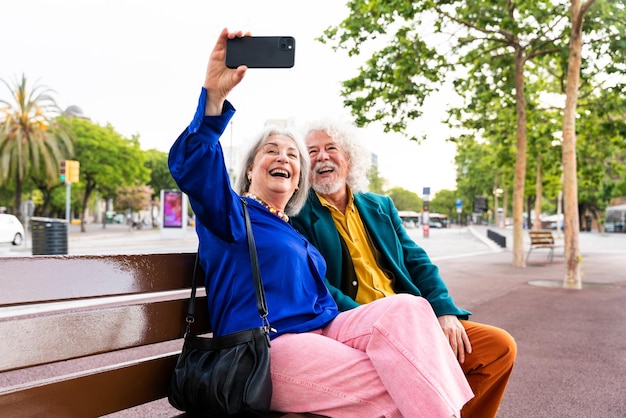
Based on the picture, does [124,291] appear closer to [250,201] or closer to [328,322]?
[250,201]

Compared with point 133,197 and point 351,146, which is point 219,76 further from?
point 133,197

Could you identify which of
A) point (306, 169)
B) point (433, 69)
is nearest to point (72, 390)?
point (306, 169)

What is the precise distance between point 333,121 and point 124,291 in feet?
5.46

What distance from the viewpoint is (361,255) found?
304 centimetres

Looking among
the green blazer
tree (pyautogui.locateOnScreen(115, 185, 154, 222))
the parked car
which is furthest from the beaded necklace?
tree (pyautogui.locateOnScreen(115, 185, 154, 222))

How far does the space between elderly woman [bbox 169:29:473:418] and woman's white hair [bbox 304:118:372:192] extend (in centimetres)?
106

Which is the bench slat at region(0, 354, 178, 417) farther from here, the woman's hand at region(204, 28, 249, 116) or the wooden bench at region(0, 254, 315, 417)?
the woman's hand at region(204, 28, 249, 116)

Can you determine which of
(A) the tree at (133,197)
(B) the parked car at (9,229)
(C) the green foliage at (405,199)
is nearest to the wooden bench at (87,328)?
(B) the parked car at (9,229)

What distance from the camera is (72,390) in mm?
1892

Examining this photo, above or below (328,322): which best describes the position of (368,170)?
above

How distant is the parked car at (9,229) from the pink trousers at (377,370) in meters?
25.1

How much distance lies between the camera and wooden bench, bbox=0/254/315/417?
69.4 inches

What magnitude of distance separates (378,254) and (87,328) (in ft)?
5.18

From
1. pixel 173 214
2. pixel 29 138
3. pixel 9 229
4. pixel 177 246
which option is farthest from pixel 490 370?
pixel 29 138
